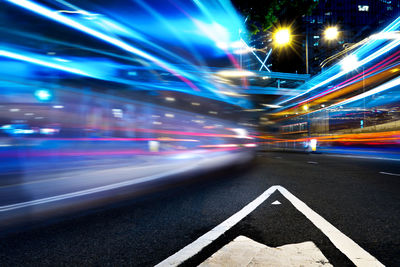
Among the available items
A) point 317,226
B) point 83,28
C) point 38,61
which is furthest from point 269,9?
point 317,226

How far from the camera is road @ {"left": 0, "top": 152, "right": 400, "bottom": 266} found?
2.14 m

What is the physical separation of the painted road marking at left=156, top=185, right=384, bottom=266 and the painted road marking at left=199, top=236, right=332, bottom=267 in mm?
206

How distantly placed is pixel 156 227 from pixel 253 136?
74.6ft

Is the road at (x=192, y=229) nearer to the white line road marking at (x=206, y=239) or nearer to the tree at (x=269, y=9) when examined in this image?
the white line road marking at (x=206, y=239)

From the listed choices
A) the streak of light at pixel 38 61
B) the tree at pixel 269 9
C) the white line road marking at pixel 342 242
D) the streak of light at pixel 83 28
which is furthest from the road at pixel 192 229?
the tree at pixel 269 9

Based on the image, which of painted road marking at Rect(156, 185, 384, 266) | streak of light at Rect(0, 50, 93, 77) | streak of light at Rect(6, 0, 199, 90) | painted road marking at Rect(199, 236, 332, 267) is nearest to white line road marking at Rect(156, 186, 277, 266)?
painted road marking at Rect(156, 185, 384, 266)

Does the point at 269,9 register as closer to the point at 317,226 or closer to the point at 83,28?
the point at 83,28

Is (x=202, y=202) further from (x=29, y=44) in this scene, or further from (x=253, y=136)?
(x=253, y=136)

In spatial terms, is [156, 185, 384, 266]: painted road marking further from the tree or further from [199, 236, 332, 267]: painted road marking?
the tree

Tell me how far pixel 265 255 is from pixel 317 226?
1058mm

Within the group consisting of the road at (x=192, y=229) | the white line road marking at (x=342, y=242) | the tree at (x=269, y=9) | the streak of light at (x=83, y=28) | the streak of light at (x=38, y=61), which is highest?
the tree at (x=269, y=9)

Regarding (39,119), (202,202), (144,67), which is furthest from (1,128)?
(202,202)

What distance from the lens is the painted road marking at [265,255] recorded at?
6.22 feet

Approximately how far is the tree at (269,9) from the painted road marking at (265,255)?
1367cm
